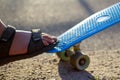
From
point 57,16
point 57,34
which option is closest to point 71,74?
point 57,34

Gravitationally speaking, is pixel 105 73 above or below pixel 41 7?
below

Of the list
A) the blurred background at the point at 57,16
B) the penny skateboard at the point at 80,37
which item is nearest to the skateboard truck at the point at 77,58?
the penny skateboard at the point at 80,37

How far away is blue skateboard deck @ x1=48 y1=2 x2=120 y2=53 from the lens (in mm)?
2689

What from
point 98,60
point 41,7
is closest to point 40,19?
point 41,7

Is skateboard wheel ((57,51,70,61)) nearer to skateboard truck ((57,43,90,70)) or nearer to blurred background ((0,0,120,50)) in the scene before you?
skateboard truck ((57,43,90,70))

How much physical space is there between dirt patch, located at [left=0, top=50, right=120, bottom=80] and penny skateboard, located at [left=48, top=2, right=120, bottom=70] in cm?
8

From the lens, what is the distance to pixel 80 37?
2699 mm

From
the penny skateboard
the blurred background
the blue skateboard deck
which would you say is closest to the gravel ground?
the blurred background

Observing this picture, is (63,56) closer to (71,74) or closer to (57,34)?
(71,74)

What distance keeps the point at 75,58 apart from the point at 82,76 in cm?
16

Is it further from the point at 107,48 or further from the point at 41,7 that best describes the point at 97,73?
the point at 41,7

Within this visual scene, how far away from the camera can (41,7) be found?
4.85 metres

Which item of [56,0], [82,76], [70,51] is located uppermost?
[56,0]

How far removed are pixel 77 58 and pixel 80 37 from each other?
177 mm
